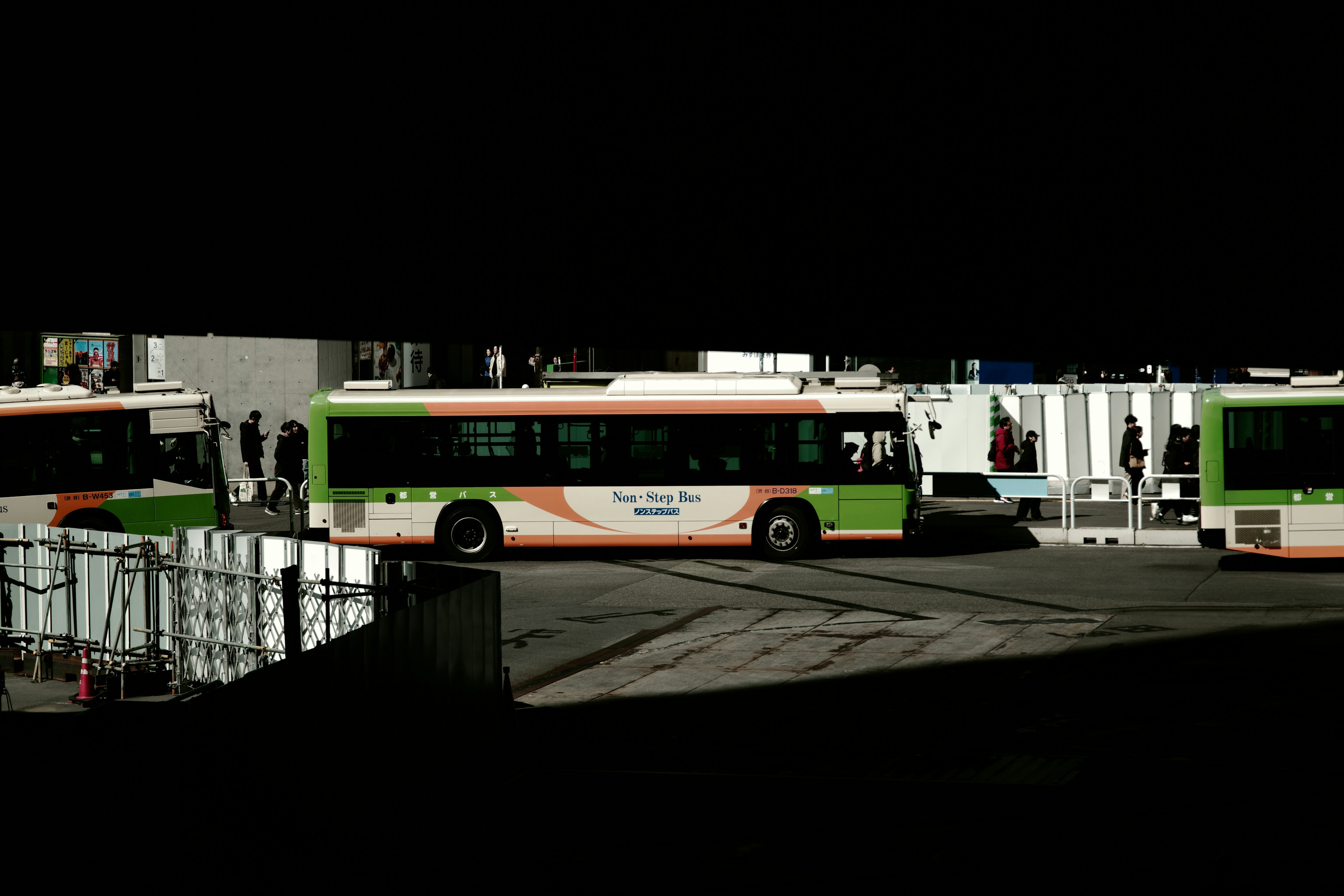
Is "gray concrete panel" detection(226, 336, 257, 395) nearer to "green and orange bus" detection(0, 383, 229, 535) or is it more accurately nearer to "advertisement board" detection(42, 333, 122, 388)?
"advertisement board" detection(42, 333, 122, 388)

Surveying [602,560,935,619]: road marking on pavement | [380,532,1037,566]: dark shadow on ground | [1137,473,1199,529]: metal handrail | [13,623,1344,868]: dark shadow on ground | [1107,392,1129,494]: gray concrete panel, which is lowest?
[13,623,1344,868]: dark shadow on ground

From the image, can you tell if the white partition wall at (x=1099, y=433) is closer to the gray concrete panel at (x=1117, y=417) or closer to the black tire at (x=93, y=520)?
the gray concrete panel at (x=1117, y=417)

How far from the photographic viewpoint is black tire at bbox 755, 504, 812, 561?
19.6m

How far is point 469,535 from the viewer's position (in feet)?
66.0

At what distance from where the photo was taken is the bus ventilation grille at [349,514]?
66.1ft

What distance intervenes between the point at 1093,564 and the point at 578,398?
294 inches

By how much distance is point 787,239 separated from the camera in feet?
25.6

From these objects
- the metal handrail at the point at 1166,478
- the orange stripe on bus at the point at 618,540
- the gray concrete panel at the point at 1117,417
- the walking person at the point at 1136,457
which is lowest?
the orange stripe on bus at the point at 618,540

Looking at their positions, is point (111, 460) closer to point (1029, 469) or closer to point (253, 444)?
point (253, 444)

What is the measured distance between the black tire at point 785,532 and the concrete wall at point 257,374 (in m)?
16.4

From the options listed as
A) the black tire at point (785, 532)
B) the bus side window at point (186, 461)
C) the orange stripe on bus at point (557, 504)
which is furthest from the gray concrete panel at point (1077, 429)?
the bus side window at point (186, 461)

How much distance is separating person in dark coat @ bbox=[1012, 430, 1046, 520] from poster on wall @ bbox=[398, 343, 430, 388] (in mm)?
15355

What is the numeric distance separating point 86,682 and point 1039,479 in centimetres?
1750

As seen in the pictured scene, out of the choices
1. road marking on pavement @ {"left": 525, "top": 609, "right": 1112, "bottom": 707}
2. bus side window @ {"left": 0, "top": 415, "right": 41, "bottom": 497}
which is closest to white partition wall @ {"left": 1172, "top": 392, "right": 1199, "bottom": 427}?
road marking on pavement @ {"left": 525, "top": 609, "right": 1112, "bottom": 707}
